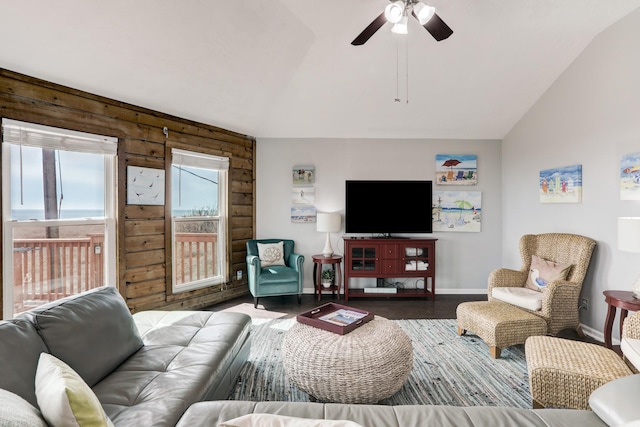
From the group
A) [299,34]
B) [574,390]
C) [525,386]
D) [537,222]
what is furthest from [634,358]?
[299,34]

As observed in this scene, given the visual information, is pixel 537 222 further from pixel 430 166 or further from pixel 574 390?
pixel 574 390

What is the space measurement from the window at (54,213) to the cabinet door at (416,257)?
3.55 m

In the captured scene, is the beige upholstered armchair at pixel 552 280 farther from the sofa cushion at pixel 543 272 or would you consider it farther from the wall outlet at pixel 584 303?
the wall outlet at pixel 584 303

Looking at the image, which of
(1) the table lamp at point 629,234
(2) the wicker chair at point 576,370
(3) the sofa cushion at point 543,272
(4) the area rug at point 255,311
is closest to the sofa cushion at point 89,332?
(4) the area rug at point 255,311

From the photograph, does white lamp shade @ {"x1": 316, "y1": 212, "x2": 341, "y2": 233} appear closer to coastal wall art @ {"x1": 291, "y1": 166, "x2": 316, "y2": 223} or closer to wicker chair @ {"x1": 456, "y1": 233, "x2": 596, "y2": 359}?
coastal wall art @ {"x1": 291, "y1": 166, "x2": 316, "y2": 223}

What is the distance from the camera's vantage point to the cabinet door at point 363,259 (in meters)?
4.52

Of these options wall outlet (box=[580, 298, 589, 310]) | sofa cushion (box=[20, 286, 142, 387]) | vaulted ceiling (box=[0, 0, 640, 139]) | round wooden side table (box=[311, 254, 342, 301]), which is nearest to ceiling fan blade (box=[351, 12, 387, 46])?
vaulted ceiling (box=[0, 0, 640, 139])

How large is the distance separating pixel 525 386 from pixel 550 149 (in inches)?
→ 113

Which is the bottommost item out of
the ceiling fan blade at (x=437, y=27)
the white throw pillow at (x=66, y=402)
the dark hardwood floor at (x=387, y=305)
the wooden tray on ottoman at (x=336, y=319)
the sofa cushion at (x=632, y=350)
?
the dark hardwood floor at (x=387, y=305)

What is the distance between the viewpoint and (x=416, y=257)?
4.55 meters

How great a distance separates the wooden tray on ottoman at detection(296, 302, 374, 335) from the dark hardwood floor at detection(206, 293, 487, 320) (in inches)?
56.0

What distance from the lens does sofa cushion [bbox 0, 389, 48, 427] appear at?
819 mm

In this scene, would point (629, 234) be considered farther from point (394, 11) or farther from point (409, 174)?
point (409, 174)

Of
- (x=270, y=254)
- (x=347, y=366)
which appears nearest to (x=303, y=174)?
(x=270, y=254)
